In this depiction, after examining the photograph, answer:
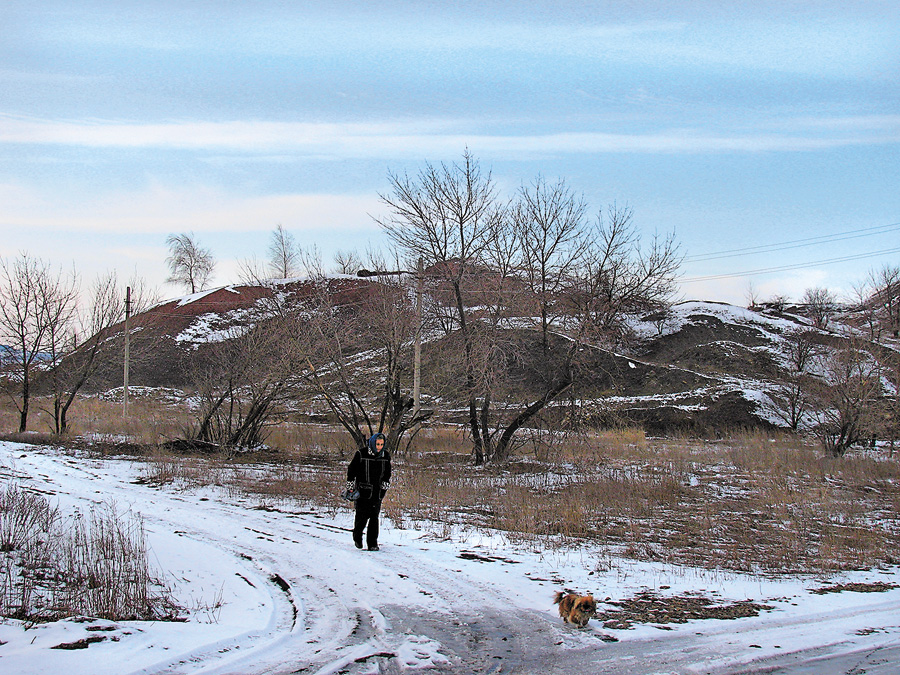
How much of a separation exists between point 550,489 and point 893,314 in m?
60.7

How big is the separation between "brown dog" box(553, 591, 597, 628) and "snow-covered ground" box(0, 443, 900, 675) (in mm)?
97

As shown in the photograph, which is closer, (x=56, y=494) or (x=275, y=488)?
(x=56, y=494)

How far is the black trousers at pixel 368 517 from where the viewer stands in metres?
9.33

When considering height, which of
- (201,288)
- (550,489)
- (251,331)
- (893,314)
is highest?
(201,288)

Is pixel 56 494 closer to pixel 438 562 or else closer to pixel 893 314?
pixel 438 562

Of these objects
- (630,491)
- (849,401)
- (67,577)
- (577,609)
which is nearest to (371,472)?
(67,577)

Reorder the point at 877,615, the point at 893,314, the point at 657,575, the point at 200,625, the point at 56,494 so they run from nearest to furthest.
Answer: the point at 200,625, the point at 877,615, the point at 657,575, the point at 56,494, the point at 893,314

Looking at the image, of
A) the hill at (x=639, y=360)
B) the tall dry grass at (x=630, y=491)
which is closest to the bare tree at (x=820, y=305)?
the hill at (x=639, y=360)

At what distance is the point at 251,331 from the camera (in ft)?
75.5

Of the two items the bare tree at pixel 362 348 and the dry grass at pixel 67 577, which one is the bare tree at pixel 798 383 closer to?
the bare tree at pixel 362 348

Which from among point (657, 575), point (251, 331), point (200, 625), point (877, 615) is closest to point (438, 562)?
point (657, 575)

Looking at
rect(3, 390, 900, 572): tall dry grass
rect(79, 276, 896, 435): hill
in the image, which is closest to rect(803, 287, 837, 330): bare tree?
rect(79, 276, 896, 435): hill

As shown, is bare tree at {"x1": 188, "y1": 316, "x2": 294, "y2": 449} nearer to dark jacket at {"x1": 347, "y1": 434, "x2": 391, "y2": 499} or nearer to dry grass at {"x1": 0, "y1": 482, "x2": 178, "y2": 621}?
dark jacket at {"x1": 347, "y1": 434, "x2": 391, "y2": 499}

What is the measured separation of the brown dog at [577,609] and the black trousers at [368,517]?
3511mm
